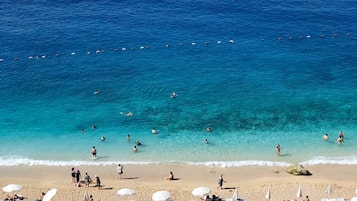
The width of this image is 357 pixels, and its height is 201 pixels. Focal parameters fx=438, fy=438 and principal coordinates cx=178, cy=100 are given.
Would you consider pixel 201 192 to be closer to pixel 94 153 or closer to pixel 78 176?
pixel 78 176

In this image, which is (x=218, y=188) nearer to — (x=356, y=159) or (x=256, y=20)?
(x=356, y=159)

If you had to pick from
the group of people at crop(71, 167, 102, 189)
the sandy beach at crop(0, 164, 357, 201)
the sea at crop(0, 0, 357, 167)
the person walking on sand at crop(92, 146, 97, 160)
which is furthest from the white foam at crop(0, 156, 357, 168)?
the group of people at crop(71, 167, 102, 189)

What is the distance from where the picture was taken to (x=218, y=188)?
135 feet

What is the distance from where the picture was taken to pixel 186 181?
141 feet

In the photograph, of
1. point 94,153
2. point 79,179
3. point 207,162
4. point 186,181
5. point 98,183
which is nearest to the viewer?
point 98,183

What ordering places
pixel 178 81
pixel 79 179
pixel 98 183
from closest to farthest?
pixel 98 183
pixel 79 179
pixel 178 81

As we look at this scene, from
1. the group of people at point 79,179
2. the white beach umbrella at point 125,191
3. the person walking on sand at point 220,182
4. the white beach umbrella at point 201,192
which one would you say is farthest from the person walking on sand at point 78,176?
the person walking on sand at point 220,182

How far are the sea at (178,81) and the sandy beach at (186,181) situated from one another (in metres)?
1.48

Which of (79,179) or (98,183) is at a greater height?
(79,179)

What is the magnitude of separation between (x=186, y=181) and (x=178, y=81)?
24.2 m

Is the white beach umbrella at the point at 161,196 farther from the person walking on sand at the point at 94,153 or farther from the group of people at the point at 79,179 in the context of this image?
the person walking on sand at the point at 94,153

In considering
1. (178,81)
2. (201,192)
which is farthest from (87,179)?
(178,81)

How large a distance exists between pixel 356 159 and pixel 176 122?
68.6 ft

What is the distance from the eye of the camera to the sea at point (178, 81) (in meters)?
49.0
